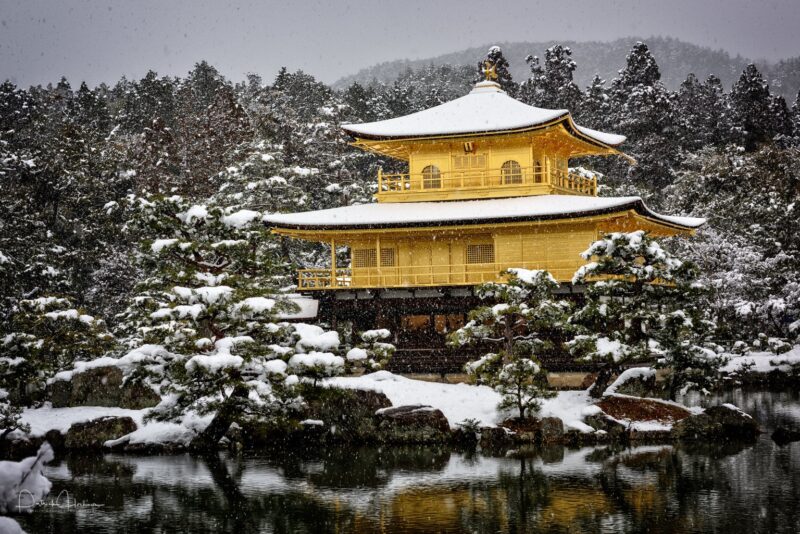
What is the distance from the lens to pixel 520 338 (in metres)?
28.3

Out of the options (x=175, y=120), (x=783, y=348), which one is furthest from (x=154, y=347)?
(x=175, y=120)

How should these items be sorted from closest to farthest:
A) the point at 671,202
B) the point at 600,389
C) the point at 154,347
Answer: the point at 154,347, the point at 600,389, the point at 671,202

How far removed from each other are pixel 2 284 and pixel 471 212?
2037cm

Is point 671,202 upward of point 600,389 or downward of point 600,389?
upward

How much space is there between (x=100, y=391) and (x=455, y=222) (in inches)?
562

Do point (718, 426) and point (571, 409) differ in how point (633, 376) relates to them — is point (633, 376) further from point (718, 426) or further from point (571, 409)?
point (718, 426)

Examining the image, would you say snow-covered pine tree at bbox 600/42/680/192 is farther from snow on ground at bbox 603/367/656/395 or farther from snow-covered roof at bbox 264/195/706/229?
snow on ground at bbox 603/367/656/395

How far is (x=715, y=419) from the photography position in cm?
2552

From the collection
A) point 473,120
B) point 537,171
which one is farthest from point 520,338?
point 473,120

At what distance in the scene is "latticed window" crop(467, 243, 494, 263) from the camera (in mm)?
36625

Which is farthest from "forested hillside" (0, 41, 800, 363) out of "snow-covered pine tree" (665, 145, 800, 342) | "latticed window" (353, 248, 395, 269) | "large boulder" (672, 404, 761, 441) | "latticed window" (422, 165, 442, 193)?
"latticed window" (422, 165, 442, 193)

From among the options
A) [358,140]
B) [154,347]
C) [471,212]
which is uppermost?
[358,140]

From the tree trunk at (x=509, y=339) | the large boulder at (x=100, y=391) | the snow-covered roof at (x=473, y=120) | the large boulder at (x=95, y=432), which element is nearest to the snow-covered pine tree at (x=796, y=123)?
the snow-covered roof at (x=473, y=120)

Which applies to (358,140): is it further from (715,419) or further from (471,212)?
(715,419)
